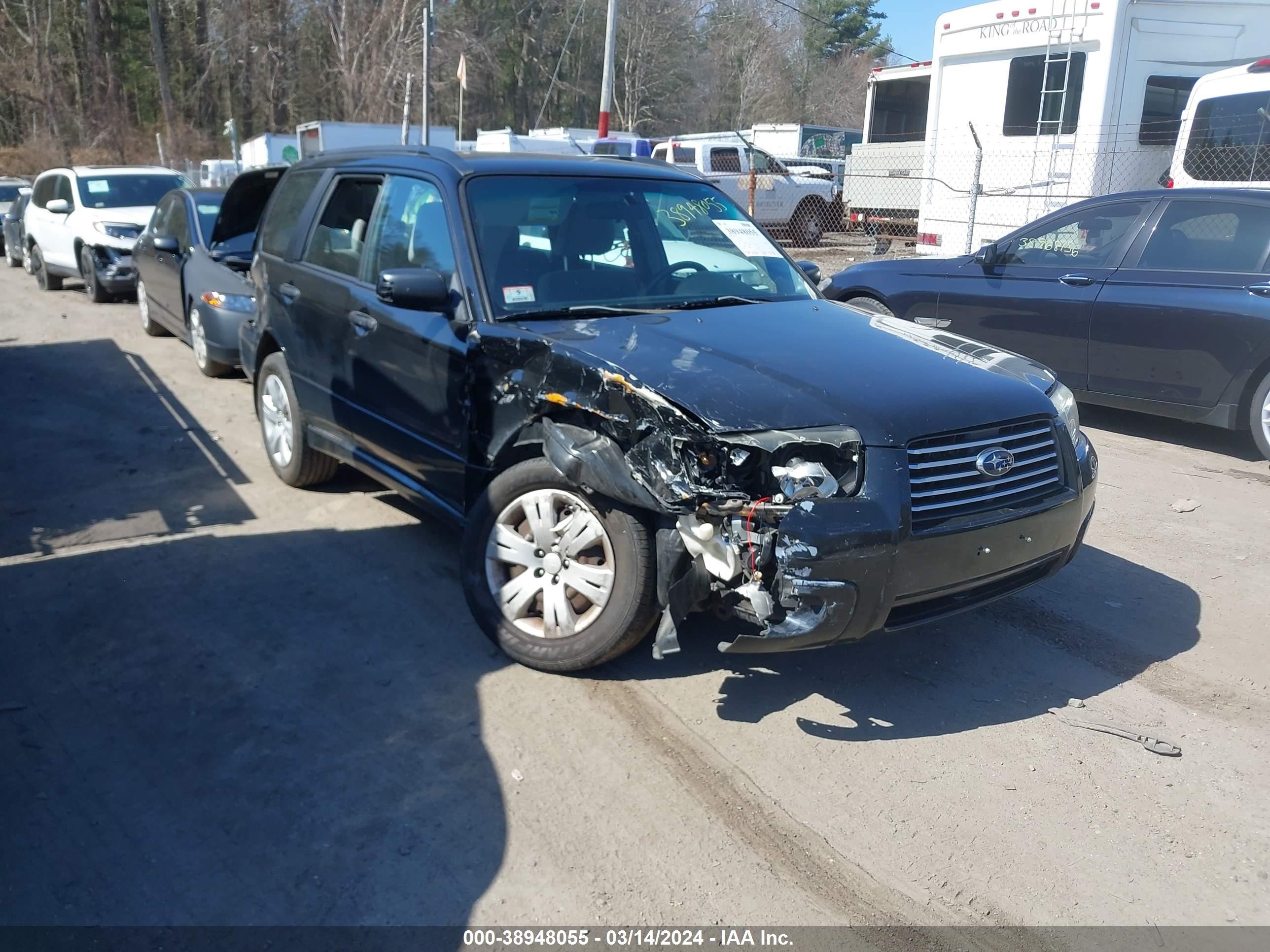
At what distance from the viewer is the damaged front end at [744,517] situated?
3.37 metres

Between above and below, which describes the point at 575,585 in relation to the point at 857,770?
above

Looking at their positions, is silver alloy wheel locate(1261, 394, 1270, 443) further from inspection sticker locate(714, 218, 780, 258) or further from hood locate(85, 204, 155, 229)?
hood locate(85, 204, 155, 229)

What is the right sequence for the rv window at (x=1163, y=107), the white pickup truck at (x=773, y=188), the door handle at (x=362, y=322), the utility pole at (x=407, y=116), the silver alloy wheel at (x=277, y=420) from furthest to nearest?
the utility pole at (x=407, y=116) < the white pickup truck at (x=773, y=188) < the rv window at (x=1163, y=107) < the silver alloy wheel at (x=277, y=420) < the door handle at (x=362, y=322)

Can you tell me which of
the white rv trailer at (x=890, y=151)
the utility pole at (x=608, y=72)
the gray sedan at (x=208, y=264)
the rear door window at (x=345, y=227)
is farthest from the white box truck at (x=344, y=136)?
the rear door window at (x=345, y=227)

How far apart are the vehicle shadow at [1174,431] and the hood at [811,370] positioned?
12.4 feet

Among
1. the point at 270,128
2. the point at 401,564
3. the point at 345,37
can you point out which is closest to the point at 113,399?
the point at 401,564

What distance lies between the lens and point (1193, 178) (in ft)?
36.0

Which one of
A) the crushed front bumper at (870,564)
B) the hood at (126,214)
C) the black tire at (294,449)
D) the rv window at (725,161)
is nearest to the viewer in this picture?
the crushed front bumper at (870,564)

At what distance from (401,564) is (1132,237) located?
5.58m

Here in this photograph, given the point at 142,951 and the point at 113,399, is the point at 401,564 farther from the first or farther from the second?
the point at 113,399

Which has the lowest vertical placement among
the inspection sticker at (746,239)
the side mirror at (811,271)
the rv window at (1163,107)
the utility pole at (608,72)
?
the side mirror at (811,271)

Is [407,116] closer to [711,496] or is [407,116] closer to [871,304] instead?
[871,304]

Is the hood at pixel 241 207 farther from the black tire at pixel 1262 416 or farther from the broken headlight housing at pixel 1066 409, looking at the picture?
the black tire at pixel 1262 416

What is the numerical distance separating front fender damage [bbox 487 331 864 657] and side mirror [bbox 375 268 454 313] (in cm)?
98
